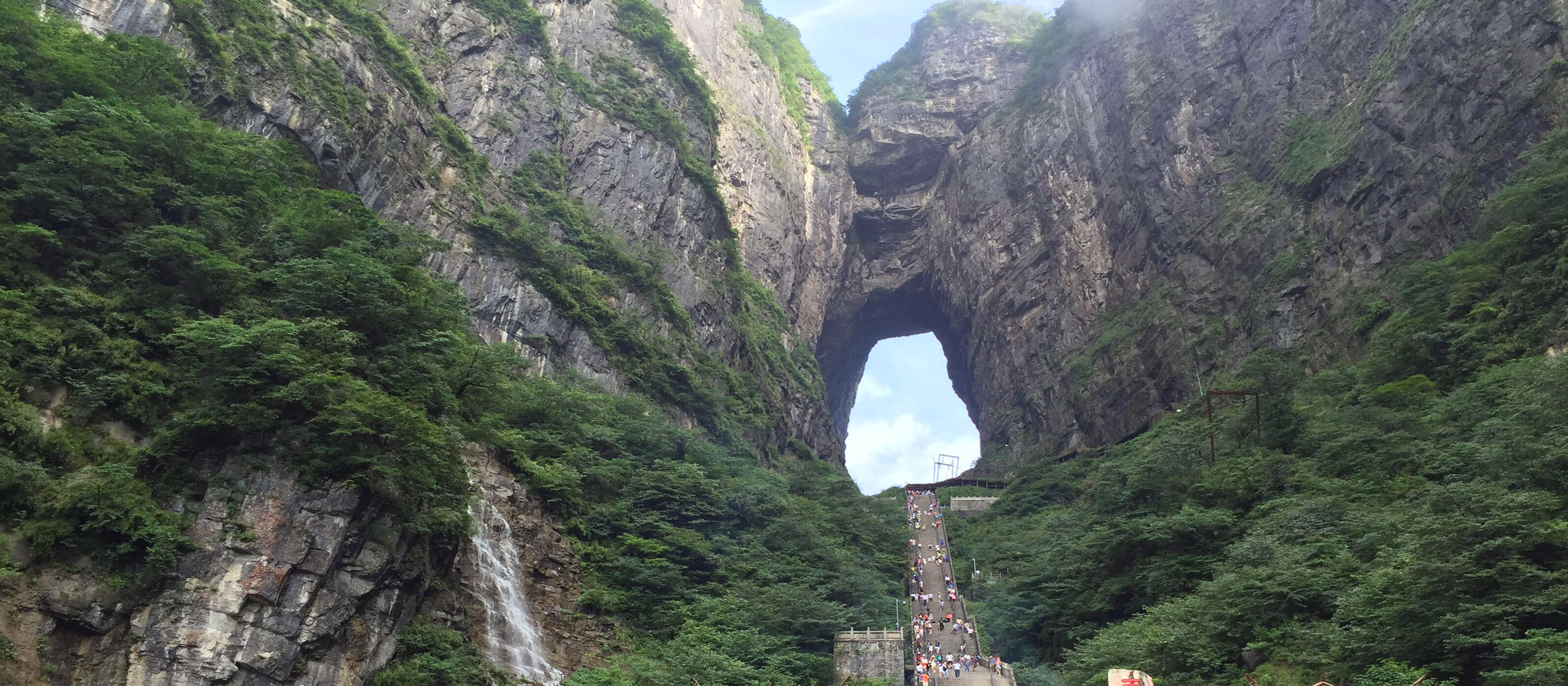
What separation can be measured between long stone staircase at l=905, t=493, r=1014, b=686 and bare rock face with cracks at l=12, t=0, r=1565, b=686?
9.18m

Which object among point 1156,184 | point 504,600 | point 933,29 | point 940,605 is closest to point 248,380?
point 504,600

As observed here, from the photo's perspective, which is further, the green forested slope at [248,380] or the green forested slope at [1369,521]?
Result: the green forested slope at [248,380]

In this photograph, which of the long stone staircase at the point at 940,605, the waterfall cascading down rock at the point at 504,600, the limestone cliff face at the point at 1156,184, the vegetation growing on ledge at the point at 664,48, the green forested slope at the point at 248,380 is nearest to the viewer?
the green forested slope at the point at 248,380

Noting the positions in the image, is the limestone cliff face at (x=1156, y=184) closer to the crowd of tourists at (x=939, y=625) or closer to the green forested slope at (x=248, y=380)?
the crowd of tourists at (x=939, y=625)

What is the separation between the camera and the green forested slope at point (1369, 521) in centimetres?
1271

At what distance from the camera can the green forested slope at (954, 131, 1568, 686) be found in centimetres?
1271

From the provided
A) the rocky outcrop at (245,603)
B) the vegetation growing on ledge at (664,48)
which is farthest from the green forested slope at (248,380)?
the vegetation growing on ledge at (664,48)

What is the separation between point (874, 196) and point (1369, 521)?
54.9 m

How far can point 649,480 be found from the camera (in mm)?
25406

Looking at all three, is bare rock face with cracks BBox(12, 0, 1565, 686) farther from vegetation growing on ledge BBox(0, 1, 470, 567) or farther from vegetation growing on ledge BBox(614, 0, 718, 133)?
vegetation growing on ledge BBox(0, 1, 470, 567)

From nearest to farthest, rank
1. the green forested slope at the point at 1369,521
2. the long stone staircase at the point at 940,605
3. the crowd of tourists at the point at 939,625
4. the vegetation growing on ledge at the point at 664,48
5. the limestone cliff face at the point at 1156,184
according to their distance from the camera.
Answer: the green forested slope at the point at 1369,521 → the long stone staircase at the point at 940,605 → the crowd of tourists at the point at 939,625 → the limestone cliff face at the point at 1156,184 → the vegetation growing on ledge at the point at 664,48

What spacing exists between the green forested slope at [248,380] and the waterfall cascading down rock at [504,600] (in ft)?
4.92

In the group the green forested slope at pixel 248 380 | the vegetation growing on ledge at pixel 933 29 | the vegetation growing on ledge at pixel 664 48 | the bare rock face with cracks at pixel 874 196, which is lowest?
→ the green forested slope at pixel 248 380

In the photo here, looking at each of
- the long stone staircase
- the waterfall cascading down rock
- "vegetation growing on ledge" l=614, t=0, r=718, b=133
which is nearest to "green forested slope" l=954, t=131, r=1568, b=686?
the long stone staircase
